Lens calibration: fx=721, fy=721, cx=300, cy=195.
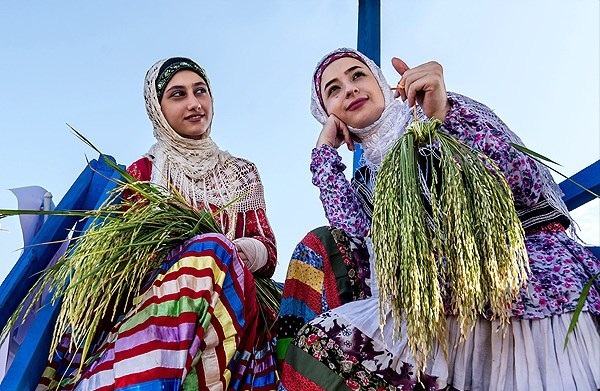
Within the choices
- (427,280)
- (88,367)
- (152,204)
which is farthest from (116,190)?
(427,280)

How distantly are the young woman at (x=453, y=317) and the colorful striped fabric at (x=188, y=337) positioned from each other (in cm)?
14

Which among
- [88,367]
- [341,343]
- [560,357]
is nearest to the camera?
[560,357]

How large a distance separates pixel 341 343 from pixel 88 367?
0.59 m

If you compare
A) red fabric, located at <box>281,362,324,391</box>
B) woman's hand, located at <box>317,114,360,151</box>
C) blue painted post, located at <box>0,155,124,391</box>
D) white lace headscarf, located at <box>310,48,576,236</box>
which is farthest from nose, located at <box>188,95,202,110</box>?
red fabric, located at <box>281,362,324,391</box>

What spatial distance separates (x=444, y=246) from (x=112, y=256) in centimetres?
72

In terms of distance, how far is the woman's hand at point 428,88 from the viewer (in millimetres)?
1606

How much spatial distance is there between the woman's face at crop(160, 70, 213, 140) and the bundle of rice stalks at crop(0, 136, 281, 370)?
714 mm

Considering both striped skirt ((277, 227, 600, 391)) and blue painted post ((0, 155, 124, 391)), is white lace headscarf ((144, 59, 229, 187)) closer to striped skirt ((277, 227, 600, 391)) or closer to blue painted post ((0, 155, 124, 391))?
blue painted post ((0, 155, 124, 391))

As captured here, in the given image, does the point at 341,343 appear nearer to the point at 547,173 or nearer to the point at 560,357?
the point at 560,357

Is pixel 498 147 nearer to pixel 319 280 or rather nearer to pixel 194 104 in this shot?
pixel 319 280

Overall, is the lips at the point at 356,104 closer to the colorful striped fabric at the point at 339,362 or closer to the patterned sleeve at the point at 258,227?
the patterned sleeve at the point at 258,227

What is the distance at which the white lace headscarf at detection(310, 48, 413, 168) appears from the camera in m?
2.10

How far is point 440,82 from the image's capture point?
1.62 m

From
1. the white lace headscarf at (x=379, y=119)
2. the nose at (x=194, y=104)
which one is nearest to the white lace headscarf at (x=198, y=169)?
the nose at (x=194, y=104)
